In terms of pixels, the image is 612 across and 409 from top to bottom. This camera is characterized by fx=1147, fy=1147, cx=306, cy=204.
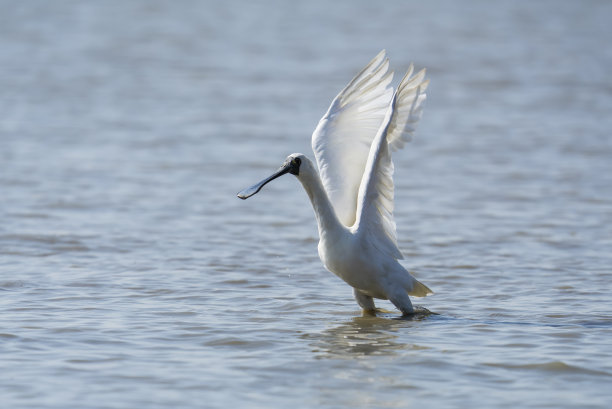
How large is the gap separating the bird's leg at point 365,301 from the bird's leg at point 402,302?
0.20 metres

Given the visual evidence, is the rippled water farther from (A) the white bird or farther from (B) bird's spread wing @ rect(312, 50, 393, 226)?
(B) bird's spread wing @ rect(312, 50, 393, 226)

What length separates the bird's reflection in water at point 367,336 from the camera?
7.15 meters

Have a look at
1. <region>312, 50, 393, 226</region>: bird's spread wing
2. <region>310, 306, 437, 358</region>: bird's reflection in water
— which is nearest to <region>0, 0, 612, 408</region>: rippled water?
<region>310, 306, 437, 358</region>: bird's reflection in water

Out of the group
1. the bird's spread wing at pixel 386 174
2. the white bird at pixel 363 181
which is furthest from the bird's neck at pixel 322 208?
the bird's spread wing at pixel 386 174

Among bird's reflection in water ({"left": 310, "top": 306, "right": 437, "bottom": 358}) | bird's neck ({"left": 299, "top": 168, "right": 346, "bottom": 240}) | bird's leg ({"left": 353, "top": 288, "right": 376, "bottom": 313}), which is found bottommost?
bird's reflection in water ({"left": 310, "top": 306, "right": 437, "bottom": 358})

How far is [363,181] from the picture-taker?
25.8 ft

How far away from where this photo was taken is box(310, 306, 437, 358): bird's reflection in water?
7.15m

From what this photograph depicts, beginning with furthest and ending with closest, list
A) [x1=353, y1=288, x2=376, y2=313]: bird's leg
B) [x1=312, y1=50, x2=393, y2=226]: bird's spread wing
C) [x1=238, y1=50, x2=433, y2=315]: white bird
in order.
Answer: [x1=312, y1=50, x2=393, y2=226]: bird's spread wing
[x1=353, y1=288, x2=376, y2=313]: bird's leg
[x1=238, y1=50, x2=433, y2=315]: white bird

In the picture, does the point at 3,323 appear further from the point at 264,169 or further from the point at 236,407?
the point at 264,169

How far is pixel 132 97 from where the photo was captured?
19.9 meters

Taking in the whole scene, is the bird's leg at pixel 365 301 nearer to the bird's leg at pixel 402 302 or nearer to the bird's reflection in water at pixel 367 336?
the bird's reflection in water at pixel 367 336

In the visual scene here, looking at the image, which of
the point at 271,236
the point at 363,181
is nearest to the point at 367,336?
the point at 363,181

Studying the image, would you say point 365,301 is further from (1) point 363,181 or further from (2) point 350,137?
(2) point 350,137

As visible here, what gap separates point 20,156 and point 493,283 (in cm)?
761
